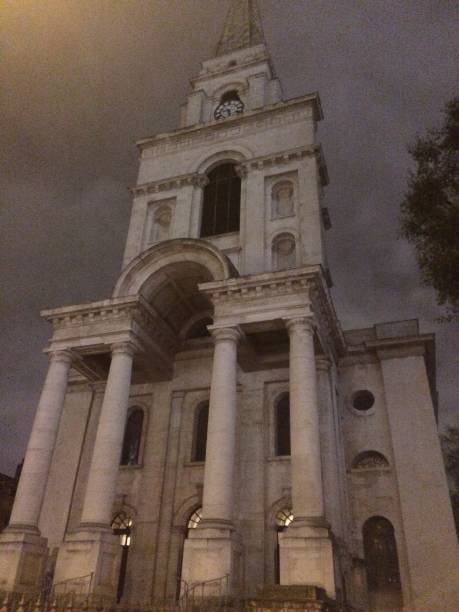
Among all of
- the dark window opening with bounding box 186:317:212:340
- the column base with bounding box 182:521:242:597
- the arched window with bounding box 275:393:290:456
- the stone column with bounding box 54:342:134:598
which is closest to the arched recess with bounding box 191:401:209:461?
the arched window with bounding box 275:393:290:456

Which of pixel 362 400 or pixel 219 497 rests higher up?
pixel 362 400

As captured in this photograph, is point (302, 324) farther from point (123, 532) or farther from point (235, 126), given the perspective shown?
point (235, 126)

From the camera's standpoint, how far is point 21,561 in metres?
16.8

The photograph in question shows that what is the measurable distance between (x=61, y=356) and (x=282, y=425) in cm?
1029

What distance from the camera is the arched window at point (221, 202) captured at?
26469 mm

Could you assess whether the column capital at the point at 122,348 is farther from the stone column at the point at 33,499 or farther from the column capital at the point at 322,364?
the column capital at the point at 322,364

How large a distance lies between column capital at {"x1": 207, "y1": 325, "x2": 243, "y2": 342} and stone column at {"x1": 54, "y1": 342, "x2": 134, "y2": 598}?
417 centimetres

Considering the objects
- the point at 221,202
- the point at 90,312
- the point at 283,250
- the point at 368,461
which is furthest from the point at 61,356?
the point at 368,461

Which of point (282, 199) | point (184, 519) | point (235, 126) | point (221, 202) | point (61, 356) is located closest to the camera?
point (184, 519)

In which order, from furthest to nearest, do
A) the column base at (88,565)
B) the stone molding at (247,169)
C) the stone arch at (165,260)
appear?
the stone molding at (247,169) → the stone arch at (165,260) → the column base at (88,565)

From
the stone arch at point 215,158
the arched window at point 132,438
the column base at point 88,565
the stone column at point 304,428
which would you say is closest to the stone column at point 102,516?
the column base at point 88,565

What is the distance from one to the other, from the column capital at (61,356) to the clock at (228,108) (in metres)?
20.0

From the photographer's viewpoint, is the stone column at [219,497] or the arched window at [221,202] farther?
the arched window at [221,202]

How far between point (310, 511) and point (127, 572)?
31.4 feet
